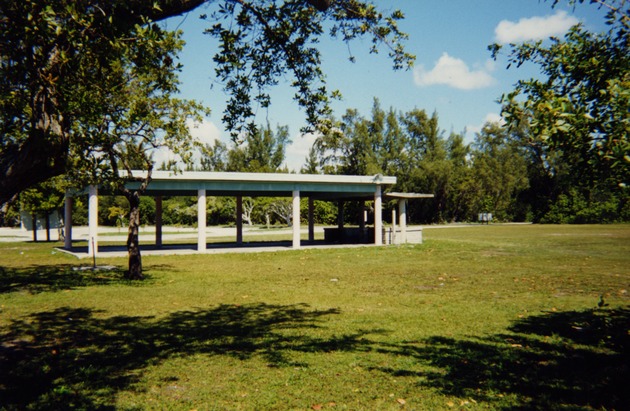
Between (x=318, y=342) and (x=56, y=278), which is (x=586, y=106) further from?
(x=56, y=278)

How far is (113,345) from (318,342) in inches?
124

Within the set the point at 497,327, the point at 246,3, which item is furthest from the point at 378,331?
the point at 246,3

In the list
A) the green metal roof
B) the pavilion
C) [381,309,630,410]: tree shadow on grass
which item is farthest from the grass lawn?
the green metal roof

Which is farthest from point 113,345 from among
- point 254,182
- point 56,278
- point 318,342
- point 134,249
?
point 254,182

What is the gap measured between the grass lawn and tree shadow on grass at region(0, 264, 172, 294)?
0.40 feet

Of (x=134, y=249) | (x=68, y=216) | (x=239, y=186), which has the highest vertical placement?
(x=239, y=186)

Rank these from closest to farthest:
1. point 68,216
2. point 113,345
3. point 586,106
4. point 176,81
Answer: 1. point 586,106
2. point 113,345
3. point 176,81
4. point 68,216

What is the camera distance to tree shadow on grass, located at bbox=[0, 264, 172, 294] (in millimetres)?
12172

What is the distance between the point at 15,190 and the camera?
4.07 m

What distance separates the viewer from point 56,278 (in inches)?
545

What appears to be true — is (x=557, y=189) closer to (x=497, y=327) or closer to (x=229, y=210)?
(x=229, y=210)

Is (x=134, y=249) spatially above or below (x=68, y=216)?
below

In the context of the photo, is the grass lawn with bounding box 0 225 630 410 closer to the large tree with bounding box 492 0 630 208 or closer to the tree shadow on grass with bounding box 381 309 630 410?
the tree shadow on grass with bounding box 381 309 630 410

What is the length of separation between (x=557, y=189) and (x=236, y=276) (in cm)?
6350
